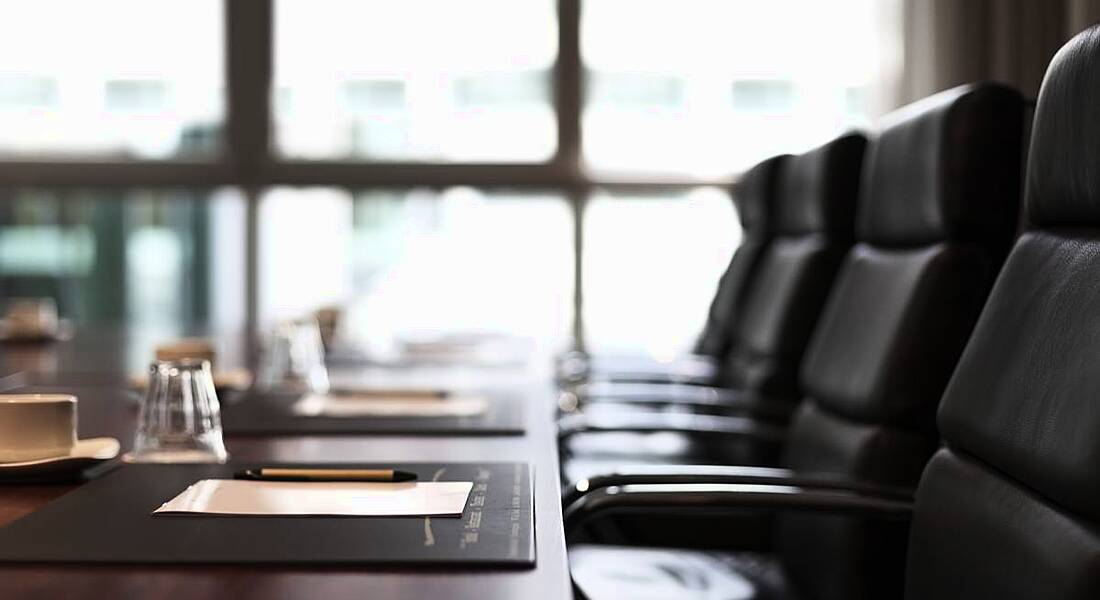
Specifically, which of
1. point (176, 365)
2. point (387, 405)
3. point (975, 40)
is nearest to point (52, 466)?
point (176, 365)

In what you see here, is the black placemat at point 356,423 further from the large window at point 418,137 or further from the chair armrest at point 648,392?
the large window at point 418,137

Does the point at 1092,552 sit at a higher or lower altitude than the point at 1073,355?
lower

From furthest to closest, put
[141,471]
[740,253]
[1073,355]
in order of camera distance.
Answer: [740,253] < [141,471] < [1073,355]

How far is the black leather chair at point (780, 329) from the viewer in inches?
88.0

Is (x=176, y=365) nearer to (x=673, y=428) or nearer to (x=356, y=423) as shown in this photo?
(x=356, y=423)

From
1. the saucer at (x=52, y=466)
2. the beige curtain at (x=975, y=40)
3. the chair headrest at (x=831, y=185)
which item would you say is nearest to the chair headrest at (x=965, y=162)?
the chair headrest at (x=831, y=185)

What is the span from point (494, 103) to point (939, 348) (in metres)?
4.38

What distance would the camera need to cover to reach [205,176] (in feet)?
18.7

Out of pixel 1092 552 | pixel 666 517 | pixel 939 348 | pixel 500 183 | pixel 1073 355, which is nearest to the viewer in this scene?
pixel 1092 552

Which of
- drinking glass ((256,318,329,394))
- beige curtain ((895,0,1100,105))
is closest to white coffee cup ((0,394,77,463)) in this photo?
drinking glass ((256,318,329,394))

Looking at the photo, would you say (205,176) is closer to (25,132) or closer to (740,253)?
(25,132)

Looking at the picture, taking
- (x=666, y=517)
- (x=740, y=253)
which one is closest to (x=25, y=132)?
(x=740, y=253)

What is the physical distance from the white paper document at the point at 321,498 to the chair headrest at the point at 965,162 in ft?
2.58

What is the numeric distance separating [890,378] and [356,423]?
0.71m
